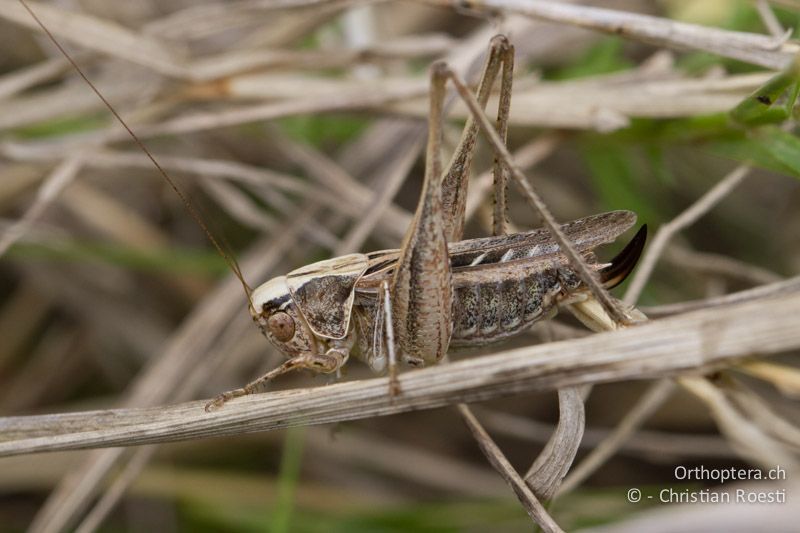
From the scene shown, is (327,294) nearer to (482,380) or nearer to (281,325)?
(281,325)

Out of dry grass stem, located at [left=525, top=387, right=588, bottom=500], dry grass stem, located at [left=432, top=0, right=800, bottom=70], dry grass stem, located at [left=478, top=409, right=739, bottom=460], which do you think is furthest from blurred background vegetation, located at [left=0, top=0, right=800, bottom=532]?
dry grass stem, located at [left=525, top=387, right=588, bottom=500]

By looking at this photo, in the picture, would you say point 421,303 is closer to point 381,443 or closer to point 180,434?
→ point 180,434

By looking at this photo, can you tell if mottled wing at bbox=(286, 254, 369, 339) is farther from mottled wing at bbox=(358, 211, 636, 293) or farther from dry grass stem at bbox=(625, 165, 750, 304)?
dry grass stem at bbox=(625, 165, 750, 304)

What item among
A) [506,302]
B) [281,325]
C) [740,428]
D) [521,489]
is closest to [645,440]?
[740,428]

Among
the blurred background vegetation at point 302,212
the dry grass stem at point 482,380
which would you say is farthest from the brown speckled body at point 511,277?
A: the blurred background vegetation at point 302,212

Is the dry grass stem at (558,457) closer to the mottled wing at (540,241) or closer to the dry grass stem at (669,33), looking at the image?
the mottled wing at (540,241)

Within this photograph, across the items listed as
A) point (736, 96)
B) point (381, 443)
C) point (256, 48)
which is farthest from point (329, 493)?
point (736, 96)
